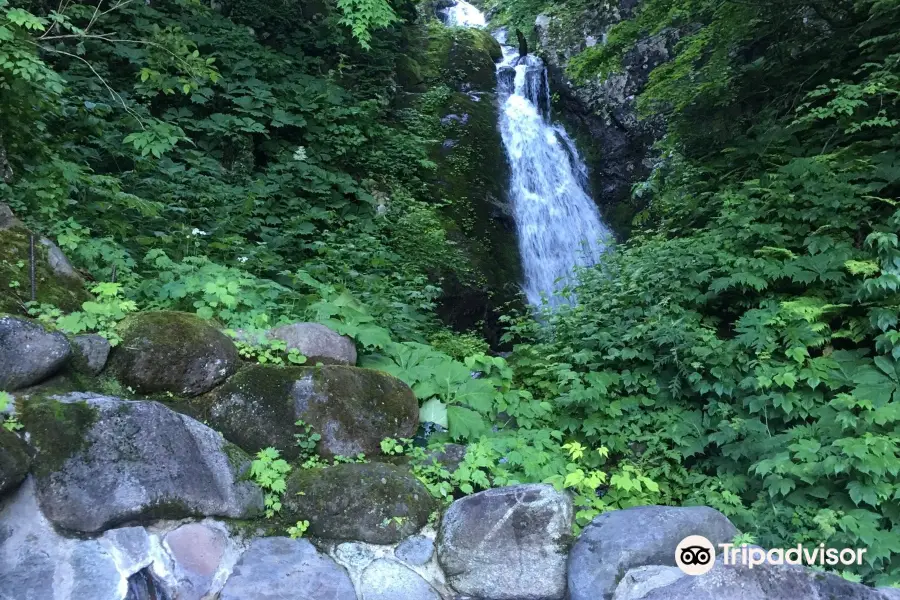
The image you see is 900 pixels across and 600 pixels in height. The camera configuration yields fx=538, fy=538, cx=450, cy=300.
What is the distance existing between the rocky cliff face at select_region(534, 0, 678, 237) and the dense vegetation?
4095 mm

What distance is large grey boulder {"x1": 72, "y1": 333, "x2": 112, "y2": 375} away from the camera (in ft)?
10.6

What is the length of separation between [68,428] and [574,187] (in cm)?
1145

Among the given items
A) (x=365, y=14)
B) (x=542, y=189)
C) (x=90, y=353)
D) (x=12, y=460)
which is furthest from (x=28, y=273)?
(x=542, y=189)

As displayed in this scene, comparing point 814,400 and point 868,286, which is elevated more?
point 868,286

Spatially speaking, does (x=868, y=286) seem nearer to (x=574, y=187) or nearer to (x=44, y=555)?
(x=44, y=555)

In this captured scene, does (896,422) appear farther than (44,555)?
Yes

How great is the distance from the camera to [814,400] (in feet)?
13.0

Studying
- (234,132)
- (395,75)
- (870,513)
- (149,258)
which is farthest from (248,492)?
(395,75)

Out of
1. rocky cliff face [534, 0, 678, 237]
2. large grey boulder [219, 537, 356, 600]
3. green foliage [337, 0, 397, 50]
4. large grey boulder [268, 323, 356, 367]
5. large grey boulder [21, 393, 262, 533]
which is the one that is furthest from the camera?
rocky cliff face [534, 0, 678, 237]

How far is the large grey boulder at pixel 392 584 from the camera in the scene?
9.52 feet

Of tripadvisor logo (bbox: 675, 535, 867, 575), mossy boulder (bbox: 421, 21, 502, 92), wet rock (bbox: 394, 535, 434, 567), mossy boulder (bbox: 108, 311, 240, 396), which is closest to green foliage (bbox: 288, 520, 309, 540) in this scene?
wet rock (bbox: 394, 535, 434, 567)

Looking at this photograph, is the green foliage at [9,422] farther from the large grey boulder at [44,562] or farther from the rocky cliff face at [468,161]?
the rocky cliff face at [468,161]

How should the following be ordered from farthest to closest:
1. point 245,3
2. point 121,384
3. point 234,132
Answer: point 245,3 → point 234,132 → point 121,384

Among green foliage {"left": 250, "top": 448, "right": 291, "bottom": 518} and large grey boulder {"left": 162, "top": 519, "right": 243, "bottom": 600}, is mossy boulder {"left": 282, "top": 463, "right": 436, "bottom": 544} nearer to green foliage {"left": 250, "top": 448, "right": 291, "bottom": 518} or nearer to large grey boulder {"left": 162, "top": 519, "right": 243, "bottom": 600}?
green foliage {"left": 250, "top": 448, "right": 291, "bottom": 518}
